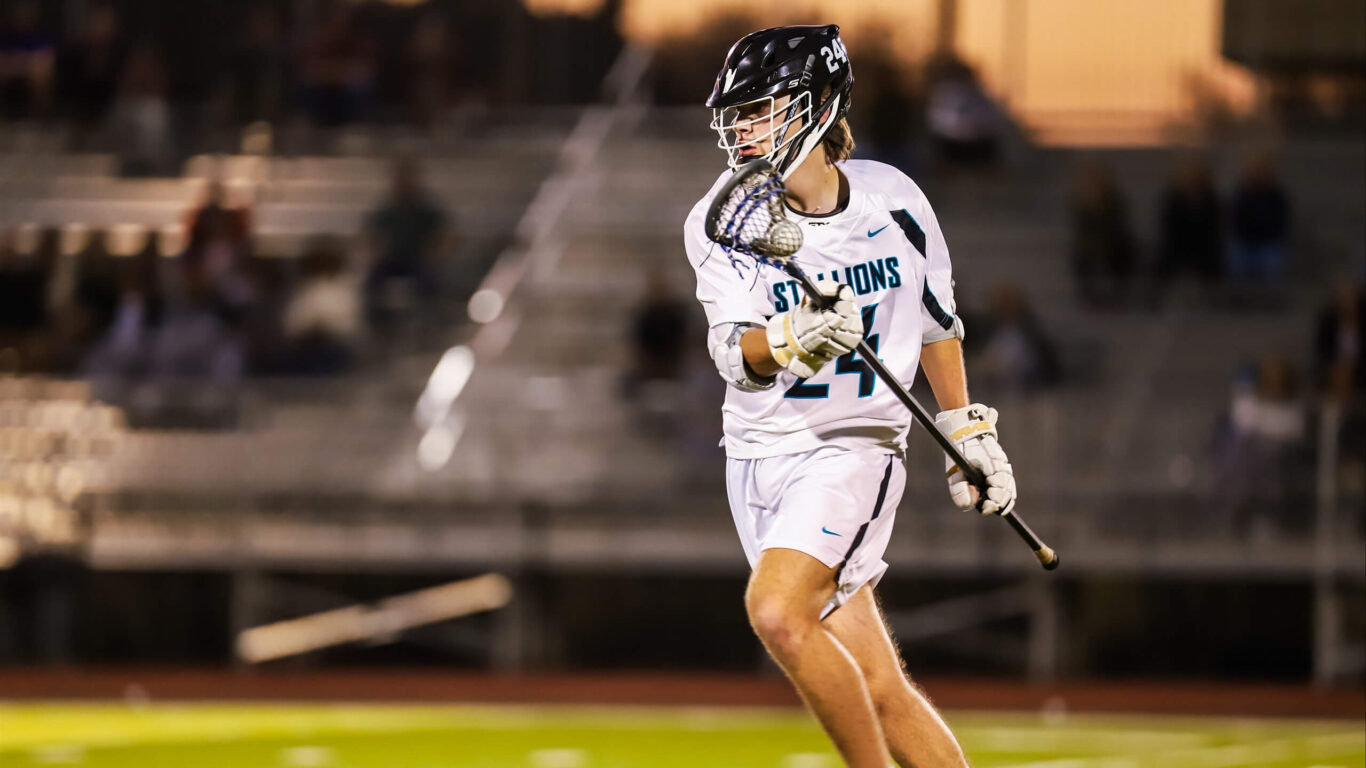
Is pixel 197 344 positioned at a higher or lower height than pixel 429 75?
lower

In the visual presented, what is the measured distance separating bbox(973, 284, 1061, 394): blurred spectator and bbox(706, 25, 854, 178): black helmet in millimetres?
7814

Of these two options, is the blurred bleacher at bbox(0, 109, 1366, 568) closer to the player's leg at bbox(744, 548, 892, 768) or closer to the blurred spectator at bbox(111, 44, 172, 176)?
the blurred spectator at bbox(111, 44, 172, 176)

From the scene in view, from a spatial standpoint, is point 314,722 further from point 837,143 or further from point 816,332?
point 816,332

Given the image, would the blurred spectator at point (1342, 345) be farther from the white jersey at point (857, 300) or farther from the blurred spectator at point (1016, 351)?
the white jersey at point (857, 300)

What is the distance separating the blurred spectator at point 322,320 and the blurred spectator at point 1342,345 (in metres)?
6.53

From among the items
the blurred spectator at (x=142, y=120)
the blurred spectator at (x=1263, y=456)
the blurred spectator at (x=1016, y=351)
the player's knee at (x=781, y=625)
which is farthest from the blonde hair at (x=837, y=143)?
the blurred spectator at (x=142, y=120)

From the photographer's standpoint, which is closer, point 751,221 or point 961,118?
point 751,221

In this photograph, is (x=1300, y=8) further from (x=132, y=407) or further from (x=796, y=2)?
(x=132, y=407)

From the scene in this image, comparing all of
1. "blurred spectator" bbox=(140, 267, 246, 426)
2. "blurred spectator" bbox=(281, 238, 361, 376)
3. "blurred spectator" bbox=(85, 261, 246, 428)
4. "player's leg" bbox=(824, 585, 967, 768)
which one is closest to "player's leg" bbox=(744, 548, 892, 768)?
"player's leg" bbox=(824, 585, 967, 768)

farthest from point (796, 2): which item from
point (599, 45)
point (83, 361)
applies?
point (83, 361)

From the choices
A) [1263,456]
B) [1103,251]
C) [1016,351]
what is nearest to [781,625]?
[1263,456]

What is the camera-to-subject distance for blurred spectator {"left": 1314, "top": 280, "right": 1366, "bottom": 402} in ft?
42.0

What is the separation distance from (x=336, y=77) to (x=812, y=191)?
1274cm

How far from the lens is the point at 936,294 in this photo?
5523mm
